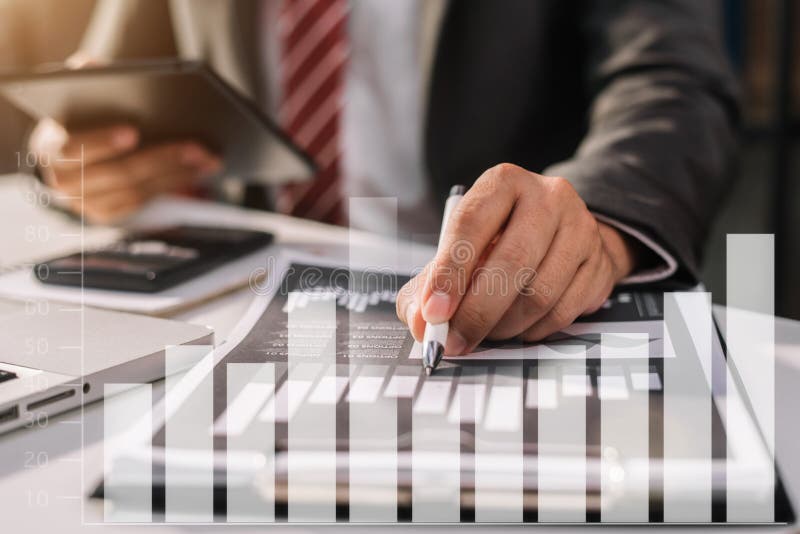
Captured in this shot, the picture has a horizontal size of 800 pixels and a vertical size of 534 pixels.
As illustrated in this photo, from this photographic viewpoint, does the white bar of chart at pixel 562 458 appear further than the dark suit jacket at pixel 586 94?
No

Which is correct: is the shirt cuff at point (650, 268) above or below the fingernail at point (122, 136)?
below

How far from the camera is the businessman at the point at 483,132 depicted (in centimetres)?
39

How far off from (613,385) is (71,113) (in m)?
0.65

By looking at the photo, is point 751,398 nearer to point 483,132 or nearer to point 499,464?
point 499,464

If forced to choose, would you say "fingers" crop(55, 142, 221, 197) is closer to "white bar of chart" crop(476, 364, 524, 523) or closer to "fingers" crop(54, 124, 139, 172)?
"fingers" crop(54, 124, 139, 172)

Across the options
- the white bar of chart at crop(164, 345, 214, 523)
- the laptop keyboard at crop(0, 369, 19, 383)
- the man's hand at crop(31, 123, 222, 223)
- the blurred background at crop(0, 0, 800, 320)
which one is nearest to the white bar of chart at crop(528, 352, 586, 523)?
the white bar of chart at crop(164, 345, 214, 523)

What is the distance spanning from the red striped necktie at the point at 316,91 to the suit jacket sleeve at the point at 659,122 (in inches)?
13.3

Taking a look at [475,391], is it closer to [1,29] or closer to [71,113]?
[71,113]

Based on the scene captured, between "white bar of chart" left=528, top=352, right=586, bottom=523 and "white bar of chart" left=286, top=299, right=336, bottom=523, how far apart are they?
8 centimetres

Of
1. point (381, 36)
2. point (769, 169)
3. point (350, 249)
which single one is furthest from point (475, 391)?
point (769, 169)

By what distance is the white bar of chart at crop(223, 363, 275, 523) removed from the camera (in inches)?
10.5

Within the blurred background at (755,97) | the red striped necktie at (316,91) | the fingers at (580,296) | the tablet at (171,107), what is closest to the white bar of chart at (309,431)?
the fingers at (580,296)

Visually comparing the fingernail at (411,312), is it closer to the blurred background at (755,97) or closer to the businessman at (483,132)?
the businessman at (483,132)

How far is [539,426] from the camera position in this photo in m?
0.29
